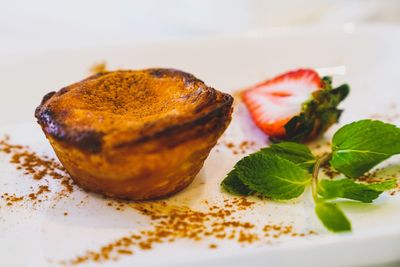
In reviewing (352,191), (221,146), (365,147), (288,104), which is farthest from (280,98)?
→ (352,191)

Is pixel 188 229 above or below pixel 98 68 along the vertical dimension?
below

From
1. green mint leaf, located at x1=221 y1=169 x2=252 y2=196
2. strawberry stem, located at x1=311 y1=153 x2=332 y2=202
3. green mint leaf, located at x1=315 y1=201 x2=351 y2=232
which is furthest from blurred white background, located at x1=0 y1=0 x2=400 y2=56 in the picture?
green mint leaf, located at x1=315 y1=201 x2=351 y2=232

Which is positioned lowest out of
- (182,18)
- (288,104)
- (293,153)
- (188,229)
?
(188,229)

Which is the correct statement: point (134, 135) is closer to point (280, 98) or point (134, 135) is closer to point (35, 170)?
point (35, 170)

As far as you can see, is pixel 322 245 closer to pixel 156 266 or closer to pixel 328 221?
pixel 328 221

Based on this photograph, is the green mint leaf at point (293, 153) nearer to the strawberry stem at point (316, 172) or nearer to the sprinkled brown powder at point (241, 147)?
the strawberry stem at point (316, 172)

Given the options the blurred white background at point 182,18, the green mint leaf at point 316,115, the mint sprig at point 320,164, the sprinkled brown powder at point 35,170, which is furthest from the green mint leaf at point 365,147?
the blurred white background at point 182,18
